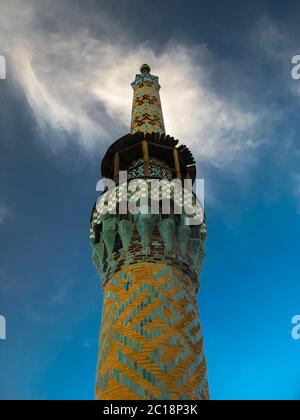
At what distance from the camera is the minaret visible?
9047 mm

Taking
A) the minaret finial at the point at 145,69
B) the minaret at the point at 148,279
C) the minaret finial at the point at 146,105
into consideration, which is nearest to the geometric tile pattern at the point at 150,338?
the minaret at the point at 148,279

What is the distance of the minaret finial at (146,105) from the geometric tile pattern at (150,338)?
4.83 metres

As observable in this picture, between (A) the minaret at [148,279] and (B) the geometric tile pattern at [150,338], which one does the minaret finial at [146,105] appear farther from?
(B) the geometric tile pattern at [150,338]

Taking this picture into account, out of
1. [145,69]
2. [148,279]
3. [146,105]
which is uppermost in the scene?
[145,69]

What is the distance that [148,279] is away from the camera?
1040 cm

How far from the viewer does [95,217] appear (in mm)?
12273

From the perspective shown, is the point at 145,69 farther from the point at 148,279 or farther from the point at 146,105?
the point at 148,279

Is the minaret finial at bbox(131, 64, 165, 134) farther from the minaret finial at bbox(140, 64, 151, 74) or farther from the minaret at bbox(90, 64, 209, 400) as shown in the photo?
the minaret at bbox(90, 64, 209, 400)

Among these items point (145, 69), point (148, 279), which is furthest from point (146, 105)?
point (148, 279)

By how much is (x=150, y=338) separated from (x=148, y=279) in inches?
53.9

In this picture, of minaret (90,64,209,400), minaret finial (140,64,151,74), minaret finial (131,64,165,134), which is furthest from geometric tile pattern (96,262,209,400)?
minaret finial (140,64,151,74)

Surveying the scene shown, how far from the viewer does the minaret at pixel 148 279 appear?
9047 millimetres

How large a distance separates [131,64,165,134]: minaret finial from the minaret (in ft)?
2.88
